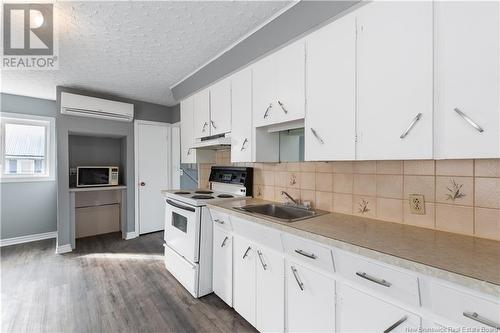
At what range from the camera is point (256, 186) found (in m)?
2.45

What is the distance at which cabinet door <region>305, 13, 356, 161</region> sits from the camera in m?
1.31

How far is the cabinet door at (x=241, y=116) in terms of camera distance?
206cm

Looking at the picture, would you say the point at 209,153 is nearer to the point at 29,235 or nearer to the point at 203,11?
the point at 203,11

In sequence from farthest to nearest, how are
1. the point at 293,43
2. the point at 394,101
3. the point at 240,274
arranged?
the point at 240,274, the point at 293,43, the point at 394,101

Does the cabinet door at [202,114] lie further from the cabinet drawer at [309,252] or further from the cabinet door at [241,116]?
the cabinet drawer at [309,252]

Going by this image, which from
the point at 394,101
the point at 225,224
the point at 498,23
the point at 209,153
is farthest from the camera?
the point at 209,153

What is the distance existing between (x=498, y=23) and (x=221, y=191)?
8.11ft

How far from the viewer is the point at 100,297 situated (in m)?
2.18

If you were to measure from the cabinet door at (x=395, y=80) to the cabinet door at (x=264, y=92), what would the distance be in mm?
694

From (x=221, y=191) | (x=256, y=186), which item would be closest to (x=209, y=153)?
(x=221, y=191)

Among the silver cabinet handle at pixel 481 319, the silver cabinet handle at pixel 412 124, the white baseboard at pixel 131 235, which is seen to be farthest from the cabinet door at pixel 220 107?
the white baseboard at pixel 131 235

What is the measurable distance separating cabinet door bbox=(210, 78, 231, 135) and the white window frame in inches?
126

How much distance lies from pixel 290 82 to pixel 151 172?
325 centimetres

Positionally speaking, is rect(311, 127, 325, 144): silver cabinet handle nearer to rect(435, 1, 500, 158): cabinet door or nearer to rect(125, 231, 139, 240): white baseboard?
rect(435, 1, 500, 158): cabinet door
